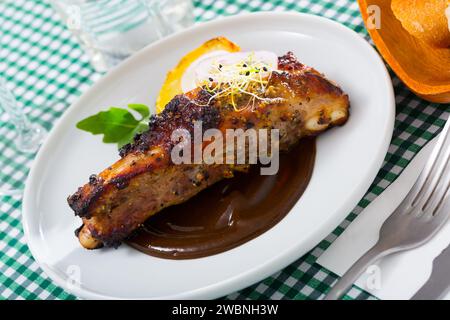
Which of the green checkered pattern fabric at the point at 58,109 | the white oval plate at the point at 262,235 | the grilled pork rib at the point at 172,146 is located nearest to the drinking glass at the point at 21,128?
the green checkered pattern fabric at the point at 58,109

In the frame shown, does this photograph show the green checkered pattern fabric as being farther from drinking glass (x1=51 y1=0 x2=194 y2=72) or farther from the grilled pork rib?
the grilled pork rib

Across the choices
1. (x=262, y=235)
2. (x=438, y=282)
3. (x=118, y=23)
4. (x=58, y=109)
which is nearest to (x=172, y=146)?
(x=262, y=235)

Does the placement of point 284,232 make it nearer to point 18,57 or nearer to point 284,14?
point 284,14

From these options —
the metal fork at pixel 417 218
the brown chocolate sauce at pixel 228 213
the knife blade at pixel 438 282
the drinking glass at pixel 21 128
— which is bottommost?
the knife blade at pixel 438 282

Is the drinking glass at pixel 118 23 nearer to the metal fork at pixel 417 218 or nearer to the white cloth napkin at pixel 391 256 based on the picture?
the white cloth napkin at pixel 391 256
